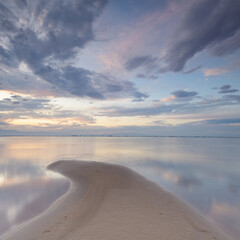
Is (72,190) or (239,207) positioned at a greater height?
(72,190)

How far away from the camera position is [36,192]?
11.4 meters

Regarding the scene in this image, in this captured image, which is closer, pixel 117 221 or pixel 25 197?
pixel 117 221

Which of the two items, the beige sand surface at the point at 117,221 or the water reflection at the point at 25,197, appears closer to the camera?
the beige sand surface at the point at 117,221

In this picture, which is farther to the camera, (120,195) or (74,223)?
(120,195)

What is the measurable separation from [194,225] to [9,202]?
36.4ft

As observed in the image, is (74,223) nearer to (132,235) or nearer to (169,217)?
(132,235)

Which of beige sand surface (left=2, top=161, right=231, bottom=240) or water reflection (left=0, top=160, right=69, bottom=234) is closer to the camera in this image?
beige sand surface (left=2, top=161, right=231, bottom=240)

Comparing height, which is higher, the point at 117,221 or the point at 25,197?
the point at 117,221

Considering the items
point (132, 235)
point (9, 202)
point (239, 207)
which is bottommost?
point (239, 207)

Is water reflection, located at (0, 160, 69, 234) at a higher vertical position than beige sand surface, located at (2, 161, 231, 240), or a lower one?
Result: lower

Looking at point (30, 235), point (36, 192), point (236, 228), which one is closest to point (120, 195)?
point (30, 235)

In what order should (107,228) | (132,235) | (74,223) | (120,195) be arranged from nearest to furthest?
(132,235)
(107,228)
(74,223)
(120,195)

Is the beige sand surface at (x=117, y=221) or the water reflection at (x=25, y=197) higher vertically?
the beige sand surface at (x=117, y=221)

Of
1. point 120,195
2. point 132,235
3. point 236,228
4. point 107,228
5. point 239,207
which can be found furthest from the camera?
point 239,207
